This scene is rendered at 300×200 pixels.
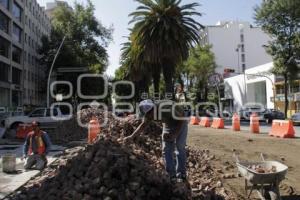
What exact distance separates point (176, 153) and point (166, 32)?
24257mm

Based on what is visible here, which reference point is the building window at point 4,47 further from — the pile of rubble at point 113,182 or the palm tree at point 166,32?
the pile of rubble at point 113,182

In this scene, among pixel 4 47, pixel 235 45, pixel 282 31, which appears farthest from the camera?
pixel 235 45

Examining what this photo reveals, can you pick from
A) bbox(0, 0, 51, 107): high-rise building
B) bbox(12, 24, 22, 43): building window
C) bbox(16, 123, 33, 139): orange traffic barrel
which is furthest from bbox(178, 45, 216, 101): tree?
bbox(16, 123, 33, 139): orange traffic barrel

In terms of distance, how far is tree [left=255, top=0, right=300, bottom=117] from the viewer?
42.3m

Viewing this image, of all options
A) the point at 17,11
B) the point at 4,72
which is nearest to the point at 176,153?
the point at 4,72

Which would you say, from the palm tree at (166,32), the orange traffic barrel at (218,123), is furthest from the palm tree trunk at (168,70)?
the orange traffic barrel at (218,123)

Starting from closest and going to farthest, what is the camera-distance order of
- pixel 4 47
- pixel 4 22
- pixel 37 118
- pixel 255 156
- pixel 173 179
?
pixel 173 179, pixel 255 156, pixel 37 118, pixel 4 22, pixel 4 47

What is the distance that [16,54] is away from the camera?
61.1 meters

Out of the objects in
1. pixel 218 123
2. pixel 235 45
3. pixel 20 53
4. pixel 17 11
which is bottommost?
pixel 218 123

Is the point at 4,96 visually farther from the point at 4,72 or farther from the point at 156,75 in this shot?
the point at 156,75

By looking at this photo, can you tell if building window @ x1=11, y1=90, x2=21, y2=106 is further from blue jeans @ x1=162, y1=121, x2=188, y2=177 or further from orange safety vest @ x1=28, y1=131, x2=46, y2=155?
blue jeans @ x1=162, y1=121, x2=188, y2=177

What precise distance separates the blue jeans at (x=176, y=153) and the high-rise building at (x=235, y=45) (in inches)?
3706

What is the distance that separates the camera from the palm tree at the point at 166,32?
32.1 meters

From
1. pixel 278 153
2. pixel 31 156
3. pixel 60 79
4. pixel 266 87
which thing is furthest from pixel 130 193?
pixel 60 79
